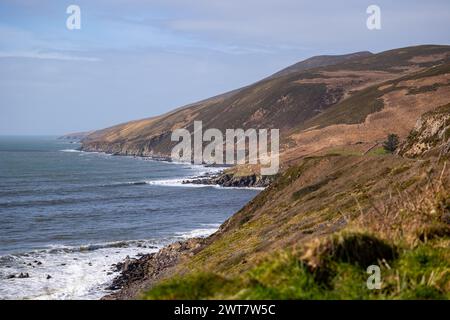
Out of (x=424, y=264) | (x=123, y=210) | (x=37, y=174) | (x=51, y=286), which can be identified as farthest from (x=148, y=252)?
(x=37, y=174)

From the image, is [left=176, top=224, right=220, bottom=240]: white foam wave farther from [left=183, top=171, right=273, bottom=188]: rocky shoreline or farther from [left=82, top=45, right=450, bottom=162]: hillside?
[left=82, top=45, right=450, bottom=162]: hillside

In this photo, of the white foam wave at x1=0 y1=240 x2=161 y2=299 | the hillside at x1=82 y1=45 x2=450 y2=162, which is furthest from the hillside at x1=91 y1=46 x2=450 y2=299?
the white foam wave at x1=0 y1=240 x2=161 y2=299

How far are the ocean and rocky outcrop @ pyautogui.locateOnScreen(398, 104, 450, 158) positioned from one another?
66.8 feet

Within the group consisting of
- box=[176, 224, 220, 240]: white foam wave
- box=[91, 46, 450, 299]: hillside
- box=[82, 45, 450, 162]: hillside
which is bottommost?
box=[176, 224, 220, 240]: white foam wave

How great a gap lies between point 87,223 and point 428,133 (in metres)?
35.8

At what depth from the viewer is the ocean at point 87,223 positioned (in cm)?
3728

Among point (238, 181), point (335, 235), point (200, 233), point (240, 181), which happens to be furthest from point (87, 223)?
point (335, 235)

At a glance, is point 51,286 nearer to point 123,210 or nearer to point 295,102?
point 123,210

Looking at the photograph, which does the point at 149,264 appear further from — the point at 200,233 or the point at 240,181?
the point at 240,181

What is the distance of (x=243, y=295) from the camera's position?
7543mm

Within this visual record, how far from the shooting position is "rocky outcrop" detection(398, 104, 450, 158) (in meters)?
45.6

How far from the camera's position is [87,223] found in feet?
198

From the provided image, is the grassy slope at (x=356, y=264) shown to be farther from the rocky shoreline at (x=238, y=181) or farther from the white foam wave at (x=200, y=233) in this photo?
the rocky shoreline at (x=238, y=181)
